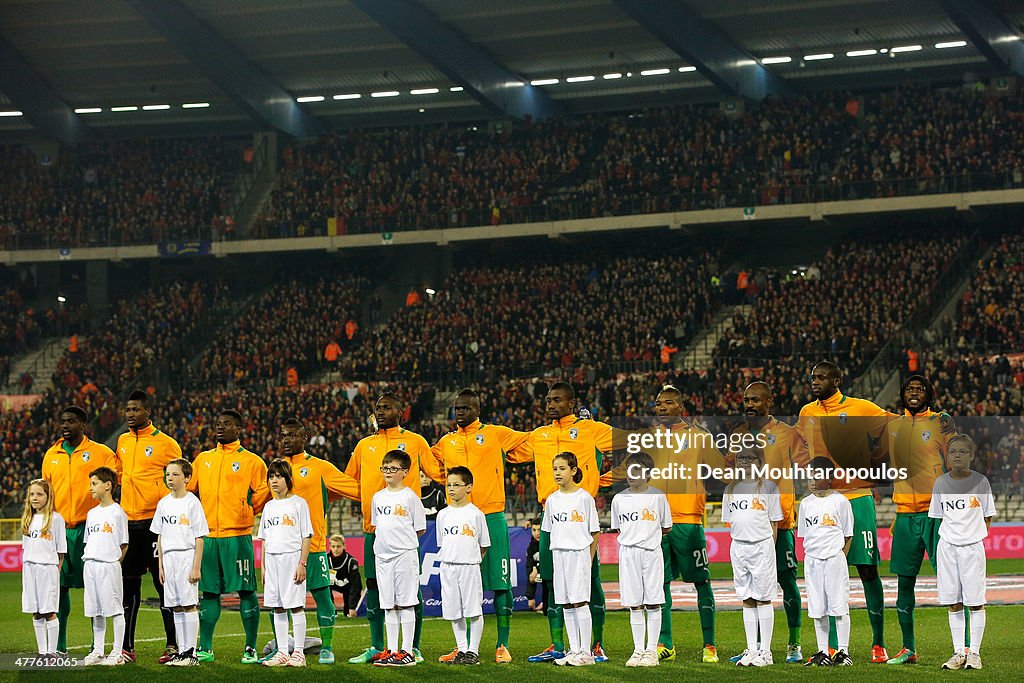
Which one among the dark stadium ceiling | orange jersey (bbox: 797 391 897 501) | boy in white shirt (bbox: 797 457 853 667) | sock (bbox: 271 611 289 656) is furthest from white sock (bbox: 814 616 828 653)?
the dark stadium ceiling

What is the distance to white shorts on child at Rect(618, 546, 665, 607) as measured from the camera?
1160 centimetres

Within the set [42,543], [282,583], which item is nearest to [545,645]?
[282,583]

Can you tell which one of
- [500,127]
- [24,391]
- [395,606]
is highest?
[500,127]

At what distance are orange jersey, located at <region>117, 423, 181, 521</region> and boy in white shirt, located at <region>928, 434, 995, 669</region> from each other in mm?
7102

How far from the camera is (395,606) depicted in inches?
466

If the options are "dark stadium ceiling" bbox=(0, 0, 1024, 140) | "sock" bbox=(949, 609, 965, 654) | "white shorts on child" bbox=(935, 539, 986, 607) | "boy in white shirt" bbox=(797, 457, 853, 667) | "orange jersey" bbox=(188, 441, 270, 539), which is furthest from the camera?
"dark stadium ceiling" bbox=(0, 0, 1024, 140)

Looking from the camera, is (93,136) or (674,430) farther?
(93,136)

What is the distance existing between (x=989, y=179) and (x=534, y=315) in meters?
13.0

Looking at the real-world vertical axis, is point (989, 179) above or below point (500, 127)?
below

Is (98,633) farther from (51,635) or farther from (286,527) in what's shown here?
(286,527)

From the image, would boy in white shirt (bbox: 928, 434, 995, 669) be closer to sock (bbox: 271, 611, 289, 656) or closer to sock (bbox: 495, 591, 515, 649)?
sock (bbox: 495, 591, 515, 649)

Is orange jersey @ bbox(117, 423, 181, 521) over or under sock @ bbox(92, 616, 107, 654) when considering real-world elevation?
over

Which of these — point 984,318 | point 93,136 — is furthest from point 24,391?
point 984,318

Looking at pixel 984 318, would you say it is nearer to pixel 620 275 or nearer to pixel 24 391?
pixel 620 275
